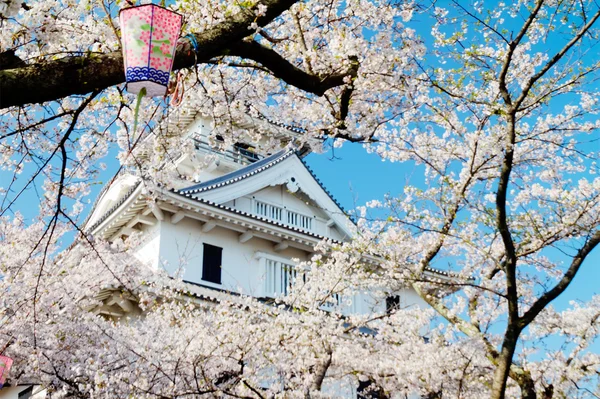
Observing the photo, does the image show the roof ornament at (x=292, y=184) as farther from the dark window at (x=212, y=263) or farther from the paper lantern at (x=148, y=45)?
the paper lantern at (x=148, y=45)

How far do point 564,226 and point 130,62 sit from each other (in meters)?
6.79

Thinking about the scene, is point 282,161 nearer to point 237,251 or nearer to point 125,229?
point 237,251

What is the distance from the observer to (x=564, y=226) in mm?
7934

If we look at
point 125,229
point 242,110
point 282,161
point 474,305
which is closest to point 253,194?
point 282,161

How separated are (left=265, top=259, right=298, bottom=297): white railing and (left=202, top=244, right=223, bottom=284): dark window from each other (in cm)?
133

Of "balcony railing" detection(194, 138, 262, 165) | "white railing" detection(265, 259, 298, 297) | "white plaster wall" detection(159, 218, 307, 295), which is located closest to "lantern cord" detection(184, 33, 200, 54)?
"white plaster wall" detection(159, 218, 307, 295)

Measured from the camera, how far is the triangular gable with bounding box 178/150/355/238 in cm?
1505

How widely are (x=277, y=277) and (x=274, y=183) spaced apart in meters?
3.22

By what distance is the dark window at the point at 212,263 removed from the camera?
14.1 metres

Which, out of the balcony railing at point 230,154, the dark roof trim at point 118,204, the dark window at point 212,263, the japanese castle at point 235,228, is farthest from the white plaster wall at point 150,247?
the balcony railing at point 230,154

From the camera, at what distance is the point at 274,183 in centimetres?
1681

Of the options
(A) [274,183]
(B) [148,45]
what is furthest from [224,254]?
(B) [148,45]

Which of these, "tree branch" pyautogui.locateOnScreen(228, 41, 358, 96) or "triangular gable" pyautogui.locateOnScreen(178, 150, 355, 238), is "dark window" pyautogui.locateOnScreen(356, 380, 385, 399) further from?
"tree branch" pyautogui.locateOnScreen(228, 41, 358, 96)

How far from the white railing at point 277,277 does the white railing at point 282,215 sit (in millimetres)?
1854
